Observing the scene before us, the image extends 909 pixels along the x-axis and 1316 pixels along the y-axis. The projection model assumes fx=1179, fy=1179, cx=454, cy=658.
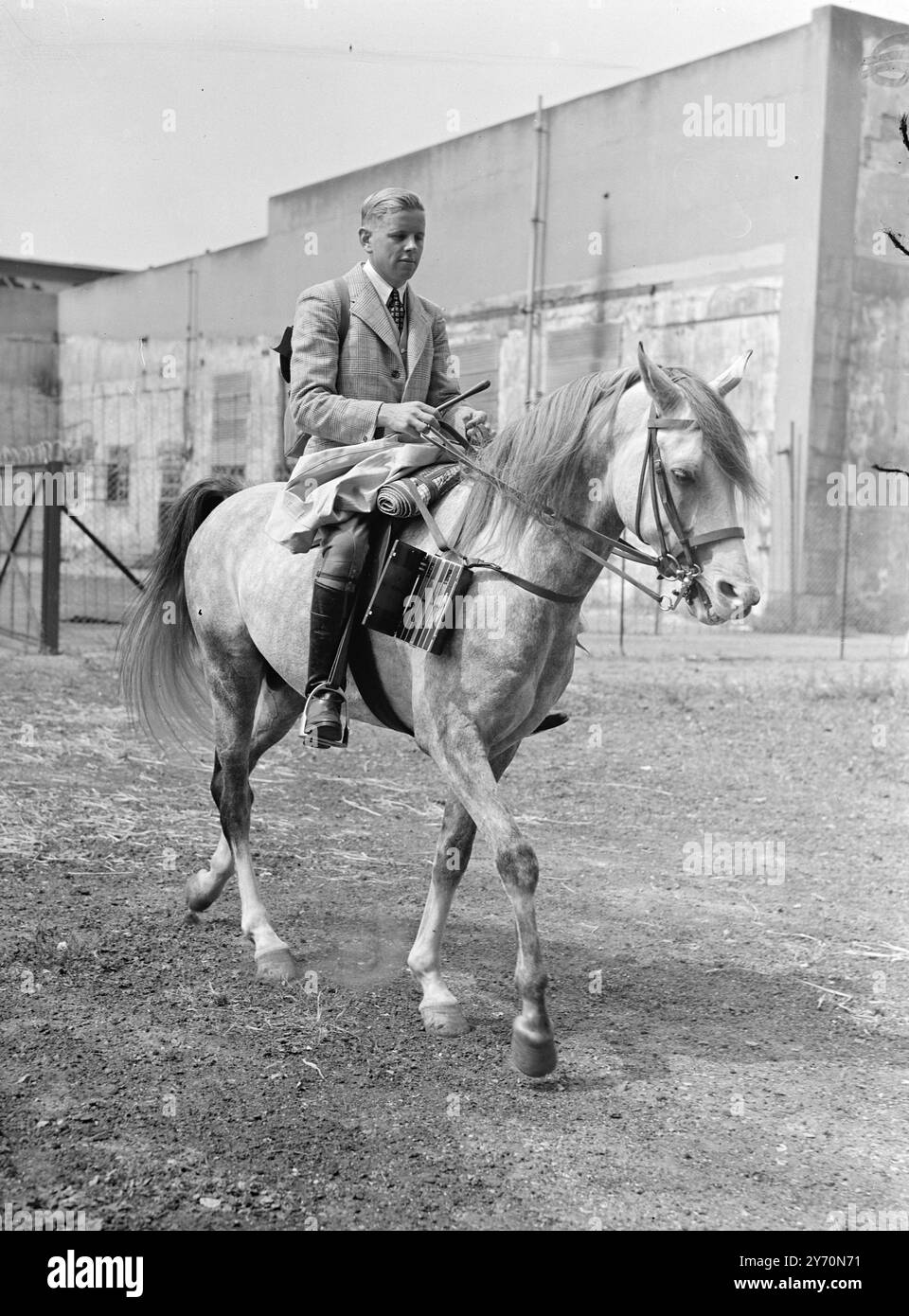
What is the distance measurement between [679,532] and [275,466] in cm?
2296

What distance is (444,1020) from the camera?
401 cm

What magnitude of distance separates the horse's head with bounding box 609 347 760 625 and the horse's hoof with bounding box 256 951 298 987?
210 cm

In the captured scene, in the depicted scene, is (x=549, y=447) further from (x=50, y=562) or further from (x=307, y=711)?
(x=50, y=562)

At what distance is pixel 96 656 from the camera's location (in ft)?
41.2

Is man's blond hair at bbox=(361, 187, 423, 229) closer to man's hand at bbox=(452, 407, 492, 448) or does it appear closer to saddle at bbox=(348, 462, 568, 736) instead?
man's hand at bbox=(452, 407, 492, 448)

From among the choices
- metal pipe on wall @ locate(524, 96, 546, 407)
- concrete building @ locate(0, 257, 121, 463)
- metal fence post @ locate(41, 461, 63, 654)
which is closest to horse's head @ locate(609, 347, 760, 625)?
metal fence post @ locate(41, 461, 63, 654)

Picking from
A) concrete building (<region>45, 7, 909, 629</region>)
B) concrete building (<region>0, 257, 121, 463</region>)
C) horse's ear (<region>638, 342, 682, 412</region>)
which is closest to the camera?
horse's ear (<region>638, 342, 682, 412</region>)

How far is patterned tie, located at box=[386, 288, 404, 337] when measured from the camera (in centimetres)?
448

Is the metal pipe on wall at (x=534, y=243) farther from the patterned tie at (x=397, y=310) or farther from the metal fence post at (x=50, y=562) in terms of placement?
the patterned tie at (x=397, y=310)

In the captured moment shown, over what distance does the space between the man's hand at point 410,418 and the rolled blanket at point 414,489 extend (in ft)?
0.47

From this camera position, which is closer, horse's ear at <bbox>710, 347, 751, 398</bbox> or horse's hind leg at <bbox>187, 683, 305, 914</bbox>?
horse's ear at <bbox>710, 347, 751, 398</bbox>

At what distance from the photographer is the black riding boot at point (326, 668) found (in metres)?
4.12

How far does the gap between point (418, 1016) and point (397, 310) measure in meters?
2.62

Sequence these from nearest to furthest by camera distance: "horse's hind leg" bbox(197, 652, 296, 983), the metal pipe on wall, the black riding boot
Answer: the black riding boot → "horse's hind leg" bbox(197, 652, 296, 983) → the metal pipe on wall
